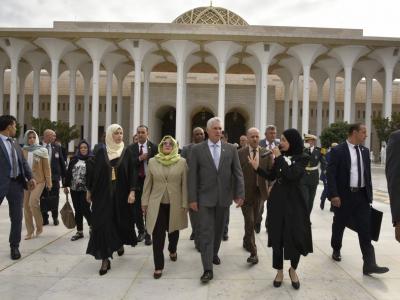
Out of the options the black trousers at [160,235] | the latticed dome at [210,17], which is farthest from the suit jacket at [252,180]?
the latticed dome at [210,17]

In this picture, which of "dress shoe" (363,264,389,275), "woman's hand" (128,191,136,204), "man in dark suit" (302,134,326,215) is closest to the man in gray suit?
"woman's hand" (128,191,136,204)

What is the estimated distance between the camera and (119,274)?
4.50 metres

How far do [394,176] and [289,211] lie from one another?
1.38 m

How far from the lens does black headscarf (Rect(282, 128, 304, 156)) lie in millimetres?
4227

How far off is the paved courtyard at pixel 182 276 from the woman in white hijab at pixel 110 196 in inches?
12.6

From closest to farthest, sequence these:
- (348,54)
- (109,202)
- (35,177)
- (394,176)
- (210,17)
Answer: (394,176) < (109,202) < (35,177) < (348,54) < (210,17)

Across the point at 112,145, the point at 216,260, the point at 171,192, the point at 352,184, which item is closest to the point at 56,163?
the point at 112,145

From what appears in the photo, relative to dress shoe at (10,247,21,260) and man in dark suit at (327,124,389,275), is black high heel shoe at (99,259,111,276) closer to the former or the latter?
dress shoe at (10,247,21,260)

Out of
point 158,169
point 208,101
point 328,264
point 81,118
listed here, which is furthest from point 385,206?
point 81,118

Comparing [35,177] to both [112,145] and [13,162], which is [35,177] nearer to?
[13,162]

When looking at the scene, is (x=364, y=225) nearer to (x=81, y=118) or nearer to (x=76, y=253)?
(x=76, y=253)

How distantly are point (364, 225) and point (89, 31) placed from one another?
29.0m

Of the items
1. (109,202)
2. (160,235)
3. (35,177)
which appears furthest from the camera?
(35,177)

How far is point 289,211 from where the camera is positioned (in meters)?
4.17
